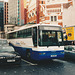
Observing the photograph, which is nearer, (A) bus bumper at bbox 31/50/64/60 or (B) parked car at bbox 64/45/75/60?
(A) bus bumper at bbox 31/50/64/60

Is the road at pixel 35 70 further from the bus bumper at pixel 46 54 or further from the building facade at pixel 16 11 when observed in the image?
the building facade at pixel 16 11

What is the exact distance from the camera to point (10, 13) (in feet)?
463

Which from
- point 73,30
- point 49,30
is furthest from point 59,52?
point 73,30

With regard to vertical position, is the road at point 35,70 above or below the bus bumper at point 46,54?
below

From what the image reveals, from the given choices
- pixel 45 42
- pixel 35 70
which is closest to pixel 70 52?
pixel 45 42

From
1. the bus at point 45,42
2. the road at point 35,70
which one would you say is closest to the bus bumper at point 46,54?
the bus at point 45,42

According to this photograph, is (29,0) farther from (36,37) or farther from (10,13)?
Result: (10,13)

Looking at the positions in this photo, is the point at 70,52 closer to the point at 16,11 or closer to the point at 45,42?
the point at 45,42

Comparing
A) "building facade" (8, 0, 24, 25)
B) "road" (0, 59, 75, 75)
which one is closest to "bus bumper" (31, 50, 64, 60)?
"road" (0, 59, 75, 75)

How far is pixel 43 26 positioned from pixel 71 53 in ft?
10.0

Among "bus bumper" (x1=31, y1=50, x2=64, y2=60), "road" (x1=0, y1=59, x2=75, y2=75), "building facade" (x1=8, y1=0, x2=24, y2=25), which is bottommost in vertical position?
"road" (x1=0, y1=59, x2=75, y2=75)

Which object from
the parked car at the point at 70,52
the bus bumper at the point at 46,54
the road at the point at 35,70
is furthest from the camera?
the parked car at the point at 70,52

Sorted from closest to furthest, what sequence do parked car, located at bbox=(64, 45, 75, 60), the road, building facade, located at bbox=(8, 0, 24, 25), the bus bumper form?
the road
the bus bumper
parked car, located at bbox=(64, 45, 75, 60)
building facade, located at bbox=(8, 0, 24, 25)

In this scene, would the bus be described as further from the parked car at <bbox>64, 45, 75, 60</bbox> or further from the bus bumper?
the parked car at <bbox>64, 45, 75, 60</bbox>
